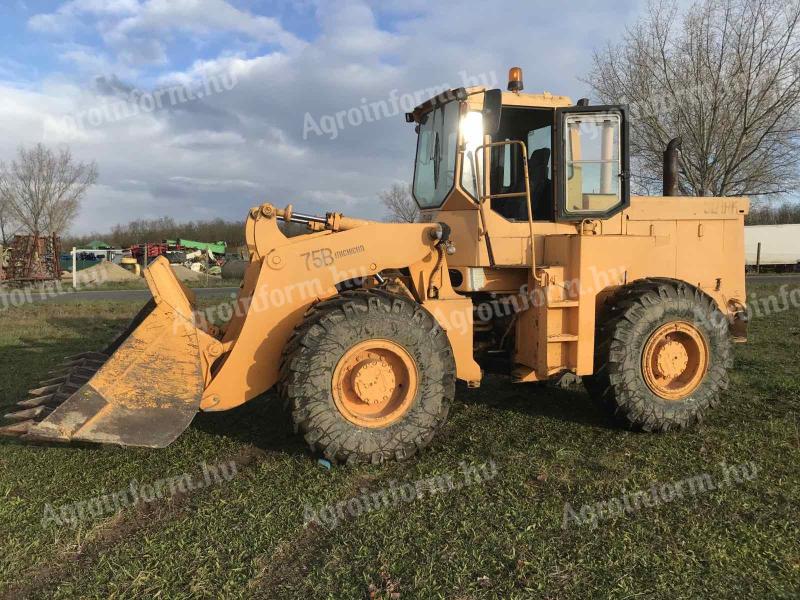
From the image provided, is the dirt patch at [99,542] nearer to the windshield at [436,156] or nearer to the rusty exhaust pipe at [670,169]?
the windshield at [436,156]

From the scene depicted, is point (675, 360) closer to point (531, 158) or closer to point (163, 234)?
point (531, 158)

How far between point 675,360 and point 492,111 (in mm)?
2659

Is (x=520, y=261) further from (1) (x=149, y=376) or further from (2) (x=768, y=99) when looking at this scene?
(2) (x=768, y=99)

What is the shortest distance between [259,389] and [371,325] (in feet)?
3.27

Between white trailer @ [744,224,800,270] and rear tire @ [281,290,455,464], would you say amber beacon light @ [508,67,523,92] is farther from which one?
white trailer @ [744,224,800,270]

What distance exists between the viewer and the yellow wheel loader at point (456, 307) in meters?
4.08

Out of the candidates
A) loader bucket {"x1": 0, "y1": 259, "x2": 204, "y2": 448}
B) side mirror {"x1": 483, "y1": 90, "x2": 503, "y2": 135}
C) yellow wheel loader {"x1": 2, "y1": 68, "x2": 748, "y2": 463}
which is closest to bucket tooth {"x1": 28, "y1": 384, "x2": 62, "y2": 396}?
→ yellow wheel loader {"x1": 2, "y1": 68, "x2": 748, "y2": 463}

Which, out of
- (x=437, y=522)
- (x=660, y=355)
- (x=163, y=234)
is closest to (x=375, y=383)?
(x=437, y=522)

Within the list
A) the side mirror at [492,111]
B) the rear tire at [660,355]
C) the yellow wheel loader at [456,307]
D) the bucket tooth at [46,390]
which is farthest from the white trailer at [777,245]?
the bucket tooth at [46,390]

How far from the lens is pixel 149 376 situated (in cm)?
396

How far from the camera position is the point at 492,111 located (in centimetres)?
474

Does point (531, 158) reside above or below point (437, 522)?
above

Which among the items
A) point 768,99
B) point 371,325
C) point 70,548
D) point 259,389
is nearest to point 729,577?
point 371,325

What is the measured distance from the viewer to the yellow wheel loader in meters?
4.08
